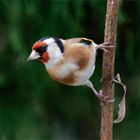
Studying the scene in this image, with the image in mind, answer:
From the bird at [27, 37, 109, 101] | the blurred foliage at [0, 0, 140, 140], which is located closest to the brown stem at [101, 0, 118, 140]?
the bird at [27, 37, 109, 101]

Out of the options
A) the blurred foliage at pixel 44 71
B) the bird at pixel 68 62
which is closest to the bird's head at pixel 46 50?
the bird at pixel 68 62

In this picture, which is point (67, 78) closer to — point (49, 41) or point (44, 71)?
point (49, 41)

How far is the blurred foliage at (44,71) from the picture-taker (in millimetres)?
1924

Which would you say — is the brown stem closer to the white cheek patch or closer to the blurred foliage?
the white cheek patch

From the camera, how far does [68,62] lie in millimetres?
977

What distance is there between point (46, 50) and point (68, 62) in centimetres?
7

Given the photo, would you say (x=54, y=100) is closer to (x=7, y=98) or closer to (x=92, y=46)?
(x=7, y=98)

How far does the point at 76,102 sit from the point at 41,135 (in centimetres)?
18

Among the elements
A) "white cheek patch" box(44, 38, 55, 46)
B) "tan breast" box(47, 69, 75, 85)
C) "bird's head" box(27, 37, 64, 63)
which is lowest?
"tan breast" box(47, 69, 75, 85)

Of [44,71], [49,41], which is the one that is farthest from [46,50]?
[44,71]

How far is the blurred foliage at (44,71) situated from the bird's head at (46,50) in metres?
Answer: 0.91

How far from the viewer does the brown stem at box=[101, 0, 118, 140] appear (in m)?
0.87

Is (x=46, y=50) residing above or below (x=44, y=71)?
above

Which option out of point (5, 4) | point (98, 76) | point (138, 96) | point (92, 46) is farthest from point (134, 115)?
point (92, 46)
